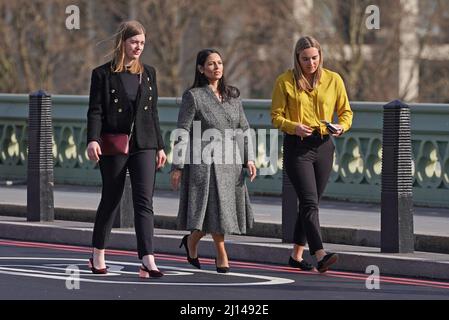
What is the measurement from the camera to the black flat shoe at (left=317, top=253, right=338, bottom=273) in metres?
11.3

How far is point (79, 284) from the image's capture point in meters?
10.7

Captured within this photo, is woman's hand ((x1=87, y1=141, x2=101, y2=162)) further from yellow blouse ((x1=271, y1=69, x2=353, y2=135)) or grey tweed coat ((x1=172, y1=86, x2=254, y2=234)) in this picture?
yellow blouse ((x1=271, y1=69, x2=353, y2=135))

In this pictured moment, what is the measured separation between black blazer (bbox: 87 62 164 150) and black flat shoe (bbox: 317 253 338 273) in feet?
4.66

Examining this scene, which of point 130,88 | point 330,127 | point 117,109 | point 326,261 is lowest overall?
point 326,261

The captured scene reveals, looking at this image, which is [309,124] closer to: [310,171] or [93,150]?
[310,171]

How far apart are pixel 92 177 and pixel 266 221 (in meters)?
5.64

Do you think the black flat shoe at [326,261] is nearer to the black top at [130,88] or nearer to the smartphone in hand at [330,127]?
the smartphone in hand at [330,127]

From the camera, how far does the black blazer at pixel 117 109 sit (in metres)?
11.0

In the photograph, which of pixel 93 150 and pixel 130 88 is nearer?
pixel 93 150

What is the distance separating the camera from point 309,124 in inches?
448

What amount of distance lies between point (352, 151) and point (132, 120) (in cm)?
628

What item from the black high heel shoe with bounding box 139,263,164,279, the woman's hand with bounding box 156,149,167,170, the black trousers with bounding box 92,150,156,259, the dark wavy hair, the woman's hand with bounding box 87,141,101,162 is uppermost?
the dark wavy hair

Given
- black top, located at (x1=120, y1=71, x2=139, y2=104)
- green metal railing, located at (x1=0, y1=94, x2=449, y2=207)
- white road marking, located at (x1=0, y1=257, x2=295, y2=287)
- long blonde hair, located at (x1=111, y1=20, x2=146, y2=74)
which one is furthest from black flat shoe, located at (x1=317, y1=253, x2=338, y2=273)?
green metal railing, located at (x1=0, y1=94, x2=449, y2=207)

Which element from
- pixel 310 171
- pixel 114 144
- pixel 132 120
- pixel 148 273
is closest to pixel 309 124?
pixel 310 171
